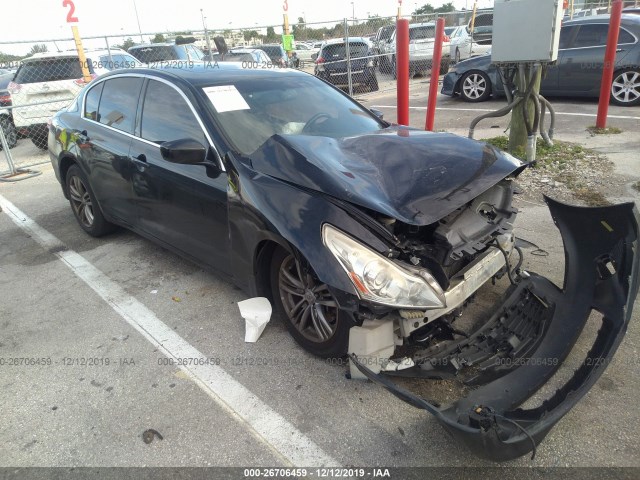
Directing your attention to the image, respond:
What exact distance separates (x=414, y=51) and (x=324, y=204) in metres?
15.9

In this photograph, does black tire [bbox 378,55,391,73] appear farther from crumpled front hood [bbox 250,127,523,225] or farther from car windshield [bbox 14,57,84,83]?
crumpled front hood [bbox 250,127,523,225]

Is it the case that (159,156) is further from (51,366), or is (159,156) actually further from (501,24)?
(501,24)

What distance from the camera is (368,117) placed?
4.06 meters

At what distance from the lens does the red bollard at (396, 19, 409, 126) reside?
5.73m

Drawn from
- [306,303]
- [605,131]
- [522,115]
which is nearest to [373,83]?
[605,131]

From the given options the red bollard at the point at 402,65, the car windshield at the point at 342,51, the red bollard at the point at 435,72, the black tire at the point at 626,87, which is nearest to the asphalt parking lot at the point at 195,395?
the red bollard at the point at 402,65

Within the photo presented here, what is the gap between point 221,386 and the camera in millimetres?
2807

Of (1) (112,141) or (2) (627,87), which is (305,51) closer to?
(2) (627,87)

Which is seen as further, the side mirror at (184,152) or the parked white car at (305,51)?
the parked white car at (305,51)

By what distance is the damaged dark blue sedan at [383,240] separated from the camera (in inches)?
90.4

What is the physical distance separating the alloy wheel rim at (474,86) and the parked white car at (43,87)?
7.35 metres

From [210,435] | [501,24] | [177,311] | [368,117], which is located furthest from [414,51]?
[210,435]

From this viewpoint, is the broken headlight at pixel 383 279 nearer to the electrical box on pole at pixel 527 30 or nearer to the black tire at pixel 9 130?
the electrical box on pole at pixel 527 30

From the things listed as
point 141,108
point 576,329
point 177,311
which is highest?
point 141,108
